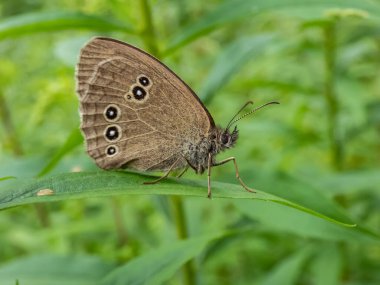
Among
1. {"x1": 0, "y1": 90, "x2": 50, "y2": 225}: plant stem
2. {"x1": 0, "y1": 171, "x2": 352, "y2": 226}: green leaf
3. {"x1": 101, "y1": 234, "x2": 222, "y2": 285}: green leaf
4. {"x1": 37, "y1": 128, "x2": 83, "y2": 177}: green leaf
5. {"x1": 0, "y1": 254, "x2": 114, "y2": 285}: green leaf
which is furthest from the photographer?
{"x1": 0, "y1": 90, "x2": 50, "y2": 225}: plant stem

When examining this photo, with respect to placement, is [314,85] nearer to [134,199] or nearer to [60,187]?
[134,199]

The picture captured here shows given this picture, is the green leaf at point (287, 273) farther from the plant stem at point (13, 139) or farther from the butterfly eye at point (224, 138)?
the plant stem at point (13, 139)

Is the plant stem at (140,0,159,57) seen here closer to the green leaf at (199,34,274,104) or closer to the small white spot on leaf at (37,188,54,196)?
the green leaf at (199,34,274,104)

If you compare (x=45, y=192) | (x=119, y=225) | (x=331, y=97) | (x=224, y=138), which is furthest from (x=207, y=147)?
(x=331, y=97)

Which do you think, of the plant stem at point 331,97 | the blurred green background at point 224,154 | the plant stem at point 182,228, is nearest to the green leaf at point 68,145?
the blurred green background at point 224,154

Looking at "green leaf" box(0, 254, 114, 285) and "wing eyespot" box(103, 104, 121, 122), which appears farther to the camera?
"green leaf" box(0, 254, 114, 285)

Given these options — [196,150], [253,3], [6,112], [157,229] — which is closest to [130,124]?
[196,150]

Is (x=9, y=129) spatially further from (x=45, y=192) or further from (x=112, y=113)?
(x=45, y=192)

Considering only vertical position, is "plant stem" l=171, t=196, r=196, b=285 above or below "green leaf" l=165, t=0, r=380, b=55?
below

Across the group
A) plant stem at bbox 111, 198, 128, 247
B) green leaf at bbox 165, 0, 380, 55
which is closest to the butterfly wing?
green leaf at bbox 165, 0, 380, 55
